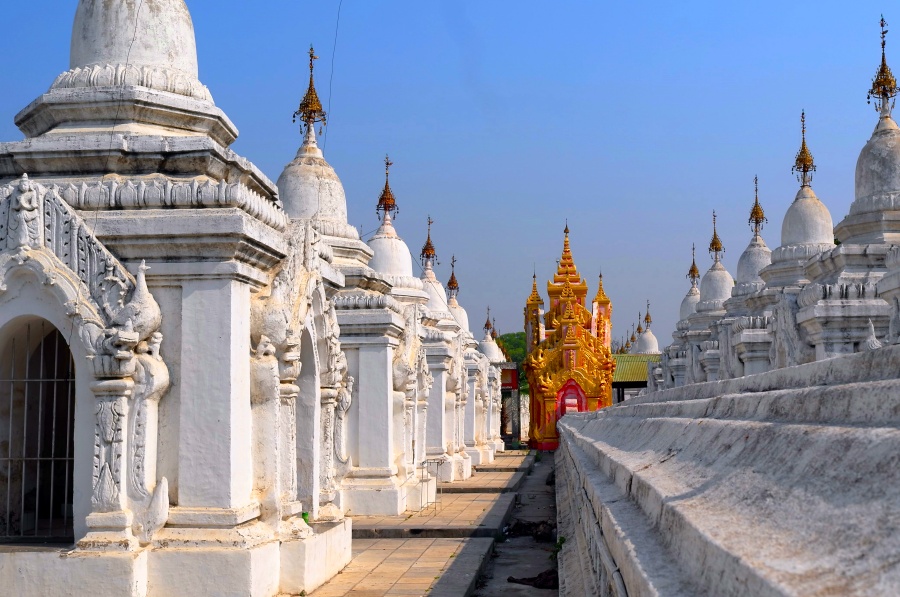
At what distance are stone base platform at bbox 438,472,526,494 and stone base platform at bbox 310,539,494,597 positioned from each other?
6416 mm

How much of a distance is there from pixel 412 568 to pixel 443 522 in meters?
3.15

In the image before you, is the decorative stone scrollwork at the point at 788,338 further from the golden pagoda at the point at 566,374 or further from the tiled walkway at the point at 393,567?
the golden pagoda at the point at 566,374

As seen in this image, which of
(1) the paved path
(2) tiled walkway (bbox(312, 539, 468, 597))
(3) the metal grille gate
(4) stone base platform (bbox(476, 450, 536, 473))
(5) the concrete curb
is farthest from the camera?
(4) stone base platform (bbox(476, 450, 536, 473))

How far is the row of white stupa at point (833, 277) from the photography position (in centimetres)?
1084

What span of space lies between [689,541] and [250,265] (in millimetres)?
5350

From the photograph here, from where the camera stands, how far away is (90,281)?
22.2 feet

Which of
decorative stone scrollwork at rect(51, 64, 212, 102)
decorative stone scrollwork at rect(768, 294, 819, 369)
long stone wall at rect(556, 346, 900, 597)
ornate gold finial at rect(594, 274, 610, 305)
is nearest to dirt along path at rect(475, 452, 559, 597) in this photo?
decorative stone scrollwork at rect(768, 294, 819, 369)

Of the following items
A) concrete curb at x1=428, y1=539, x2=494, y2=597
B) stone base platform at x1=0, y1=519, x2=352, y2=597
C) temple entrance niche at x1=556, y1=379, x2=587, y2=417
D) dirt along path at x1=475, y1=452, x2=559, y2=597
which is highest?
temple entrance niche at x1=556, y1=379, x2=587, y2=417

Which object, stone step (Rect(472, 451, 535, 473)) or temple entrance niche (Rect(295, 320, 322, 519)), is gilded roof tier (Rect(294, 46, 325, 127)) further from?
stone step (Rect(472, 451, 535, 473))

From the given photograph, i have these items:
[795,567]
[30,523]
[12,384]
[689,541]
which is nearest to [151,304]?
[12,384]

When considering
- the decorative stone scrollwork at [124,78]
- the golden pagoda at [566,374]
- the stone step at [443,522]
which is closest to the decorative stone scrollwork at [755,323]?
the stone step at [443,522]

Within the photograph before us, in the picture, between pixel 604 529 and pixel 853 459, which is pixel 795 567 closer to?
pixel 853 459

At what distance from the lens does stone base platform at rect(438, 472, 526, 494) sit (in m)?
17.9

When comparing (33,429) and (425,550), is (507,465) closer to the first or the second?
(425,550)
